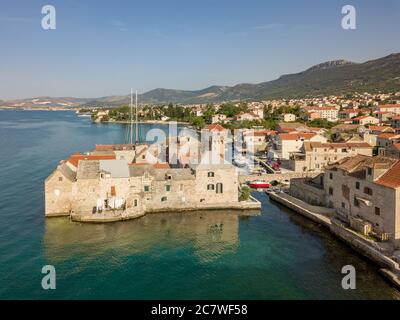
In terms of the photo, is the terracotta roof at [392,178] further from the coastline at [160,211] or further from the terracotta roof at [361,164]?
the coastline at [160,211]

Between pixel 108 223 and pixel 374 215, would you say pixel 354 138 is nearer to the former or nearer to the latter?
pixel 374 215

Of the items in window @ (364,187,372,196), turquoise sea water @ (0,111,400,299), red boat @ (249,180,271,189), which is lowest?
turquoise sea water @ (0,111,400,299)

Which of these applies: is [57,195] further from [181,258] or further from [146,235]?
[181,258]

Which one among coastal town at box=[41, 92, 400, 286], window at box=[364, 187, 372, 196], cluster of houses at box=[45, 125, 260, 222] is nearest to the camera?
coastal town at box=[41, 92, 400, 286]

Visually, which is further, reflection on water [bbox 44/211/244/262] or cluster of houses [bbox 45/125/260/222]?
cluster of houses [bbox 45/125/260/222]

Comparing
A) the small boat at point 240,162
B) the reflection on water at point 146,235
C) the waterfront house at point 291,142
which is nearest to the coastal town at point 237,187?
the reflection on water at point 146,235

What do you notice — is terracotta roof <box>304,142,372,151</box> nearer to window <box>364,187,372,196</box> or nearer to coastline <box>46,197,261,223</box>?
coastline <box>46,197,261,223</box>

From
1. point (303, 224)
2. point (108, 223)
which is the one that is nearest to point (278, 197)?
point (303, 224)

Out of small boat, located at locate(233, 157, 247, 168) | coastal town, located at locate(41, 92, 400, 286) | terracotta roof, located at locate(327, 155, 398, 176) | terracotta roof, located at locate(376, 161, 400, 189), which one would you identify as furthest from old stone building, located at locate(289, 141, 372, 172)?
terracotta roof, located at locate(376, 161, 400, 189)
